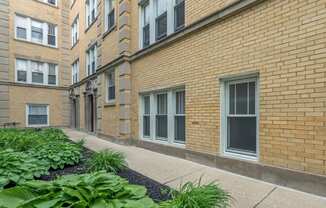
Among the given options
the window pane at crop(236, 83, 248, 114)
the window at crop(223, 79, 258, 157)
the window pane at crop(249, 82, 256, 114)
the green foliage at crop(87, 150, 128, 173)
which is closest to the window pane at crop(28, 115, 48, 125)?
the green foliage at crop(87, 150, 128, 173)

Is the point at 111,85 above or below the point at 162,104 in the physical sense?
above

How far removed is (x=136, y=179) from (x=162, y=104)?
4090mm

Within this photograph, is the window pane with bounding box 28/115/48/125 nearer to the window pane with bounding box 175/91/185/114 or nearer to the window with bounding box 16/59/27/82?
the window with bounding box 16/59/27/82

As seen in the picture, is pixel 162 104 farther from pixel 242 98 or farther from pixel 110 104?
pixel 110 104

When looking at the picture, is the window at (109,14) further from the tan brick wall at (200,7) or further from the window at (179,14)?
the tan brick wall at (200,7)

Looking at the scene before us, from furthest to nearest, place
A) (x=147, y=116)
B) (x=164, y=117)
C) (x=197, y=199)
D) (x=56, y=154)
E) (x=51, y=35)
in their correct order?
(x=51, y=35) < (x=147, y=116) < (x=164, y=117) < (x=56, y=154) < (x=197, y=199)

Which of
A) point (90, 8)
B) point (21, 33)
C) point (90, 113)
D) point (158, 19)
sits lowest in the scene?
point (90, 113)

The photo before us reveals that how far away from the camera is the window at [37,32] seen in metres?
21.1

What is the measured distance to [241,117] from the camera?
223 inches

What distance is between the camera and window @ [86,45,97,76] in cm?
1614

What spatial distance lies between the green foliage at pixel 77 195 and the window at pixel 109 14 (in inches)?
407

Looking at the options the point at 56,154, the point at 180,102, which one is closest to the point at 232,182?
the point at 180,102

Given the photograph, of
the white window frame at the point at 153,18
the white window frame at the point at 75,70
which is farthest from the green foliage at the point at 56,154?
the white window frame at the point at 75,70

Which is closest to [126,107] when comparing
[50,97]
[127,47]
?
[127,47]
